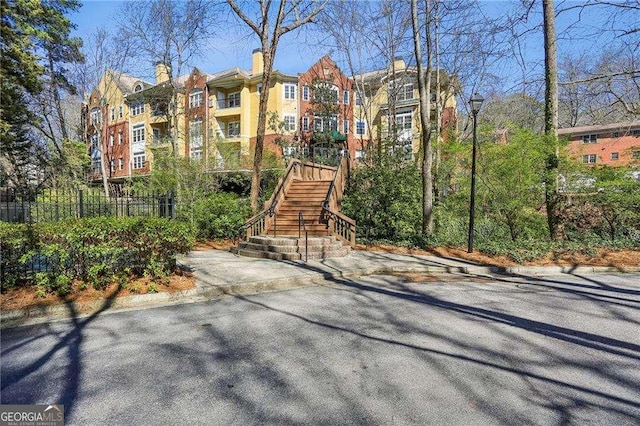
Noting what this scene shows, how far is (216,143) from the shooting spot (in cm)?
2159

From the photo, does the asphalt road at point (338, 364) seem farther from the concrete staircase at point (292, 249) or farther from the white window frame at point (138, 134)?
the white window frame at point (138, 134)

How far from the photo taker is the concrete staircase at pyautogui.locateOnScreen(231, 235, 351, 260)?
9594mm

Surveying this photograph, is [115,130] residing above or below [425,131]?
above

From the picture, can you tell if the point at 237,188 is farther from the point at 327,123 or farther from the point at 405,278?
the point at 405,278

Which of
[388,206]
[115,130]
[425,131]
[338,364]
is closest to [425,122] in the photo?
[425,131]

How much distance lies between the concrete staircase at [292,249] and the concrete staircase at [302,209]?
0.77 meters

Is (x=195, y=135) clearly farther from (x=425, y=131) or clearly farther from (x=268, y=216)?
(x=425, y=131)

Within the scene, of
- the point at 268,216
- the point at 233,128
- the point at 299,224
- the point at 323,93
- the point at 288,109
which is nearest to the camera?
the point at 299,224

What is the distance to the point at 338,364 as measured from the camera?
3.43 metres

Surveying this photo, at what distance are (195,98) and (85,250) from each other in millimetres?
31990

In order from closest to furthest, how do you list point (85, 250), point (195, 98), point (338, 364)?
point (338, 364), point (85, 250), point (195, 98)

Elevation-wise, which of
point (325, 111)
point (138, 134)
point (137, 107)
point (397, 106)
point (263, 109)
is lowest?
point (263, 109)

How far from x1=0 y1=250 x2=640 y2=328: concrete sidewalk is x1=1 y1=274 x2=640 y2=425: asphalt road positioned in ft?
1.49

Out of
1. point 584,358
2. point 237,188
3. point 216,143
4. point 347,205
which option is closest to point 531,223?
point 347,205
